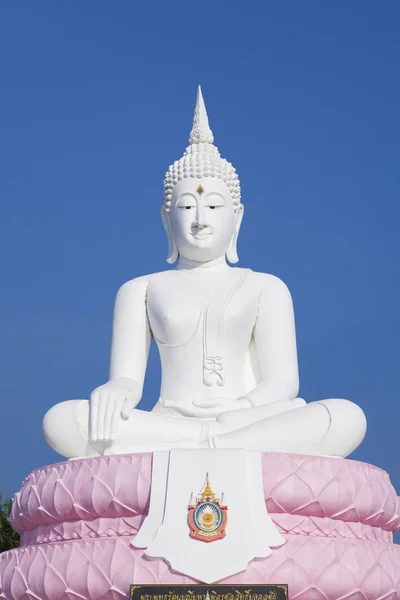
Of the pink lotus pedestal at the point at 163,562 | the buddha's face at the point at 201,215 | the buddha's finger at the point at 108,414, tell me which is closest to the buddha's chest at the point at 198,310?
the buddha's face at the point at 201,215

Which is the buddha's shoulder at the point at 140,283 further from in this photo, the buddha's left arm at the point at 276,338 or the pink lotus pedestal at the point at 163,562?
the pink lotus pedestal at the point at 163,562

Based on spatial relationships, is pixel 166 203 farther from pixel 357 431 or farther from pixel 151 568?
pixel 151 568

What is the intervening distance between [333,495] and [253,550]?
0.68m

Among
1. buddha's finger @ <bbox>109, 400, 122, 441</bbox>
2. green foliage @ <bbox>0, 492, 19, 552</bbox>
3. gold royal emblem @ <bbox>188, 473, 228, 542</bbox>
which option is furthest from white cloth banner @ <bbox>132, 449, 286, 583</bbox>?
green foliage @ <bbox>0, 492, 19, 552</bbox>

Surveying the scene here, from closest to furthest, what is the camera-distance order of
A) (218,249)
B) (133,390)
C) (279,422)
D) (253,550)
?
1. (253,550)
2. (279,422)
3. (133,390)
4. (218,249)

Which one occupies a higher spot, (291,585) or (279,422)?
(279,422)

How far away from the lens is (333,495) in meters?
6.79

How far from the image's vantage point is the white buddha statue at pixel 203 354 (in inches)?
291

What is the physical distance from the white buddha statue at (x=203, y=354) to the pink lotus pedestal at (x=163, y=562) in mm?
443

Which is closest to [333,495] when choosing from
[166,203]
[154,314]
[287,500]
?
[287,500]

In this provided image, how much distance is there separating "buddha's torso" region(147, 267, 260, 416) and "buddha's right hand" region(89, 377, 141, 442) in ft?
1.98

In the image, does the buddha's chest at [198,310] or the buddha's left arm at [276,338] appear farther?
the buddha's chest at [198,310]

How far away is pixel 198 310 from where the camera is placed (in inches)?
333

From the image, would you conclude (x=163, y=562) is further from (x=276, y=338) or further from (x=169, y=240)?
(x=169, y=240)
